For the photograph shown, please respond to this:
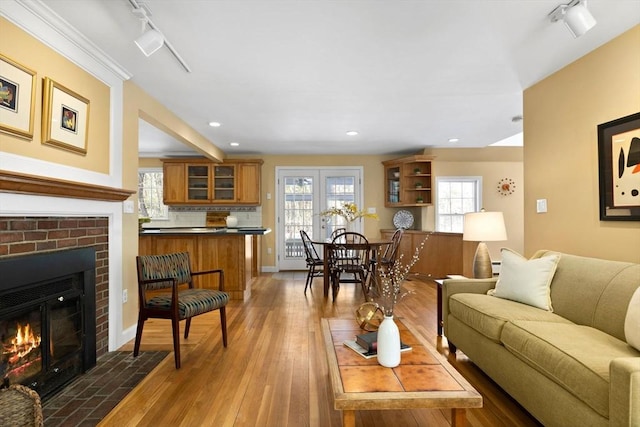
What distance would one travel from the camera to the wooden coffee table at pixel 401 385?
1429mm

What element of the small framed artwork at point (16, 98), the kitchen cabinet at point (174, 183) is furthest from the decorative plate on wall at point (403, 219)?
the small framed artwork at point (16, 98)

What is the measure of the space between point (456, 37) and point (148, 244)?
13.8 ft

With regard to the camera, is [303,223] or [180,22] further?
[303,223]

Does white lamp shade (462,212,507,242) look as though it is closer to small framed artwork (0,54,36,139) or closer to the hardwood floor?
the hardwood floor

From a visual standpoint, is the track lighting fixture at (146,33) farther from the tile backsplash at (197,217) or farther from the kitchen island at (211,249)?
the tile backsplash at (197,217)

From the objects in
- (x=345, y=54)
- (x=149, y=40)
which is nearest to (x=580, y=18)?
(x=345, y=54)

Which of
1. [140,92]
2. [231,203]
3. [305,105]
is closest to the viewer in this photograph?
[140,92]

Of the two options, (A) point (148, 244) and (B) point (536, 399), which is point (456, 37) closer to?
(B) point (536, 399)

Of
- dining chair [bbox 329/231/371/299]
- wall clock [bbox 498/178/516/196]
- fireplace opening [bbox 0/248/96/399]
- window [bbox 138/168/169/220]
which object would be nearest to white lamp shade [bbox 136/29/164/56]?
fireplace opening [bbox 0/248/96/399]

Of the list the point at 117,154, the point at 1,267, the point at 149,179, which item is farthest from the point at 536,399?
the point at 149,179

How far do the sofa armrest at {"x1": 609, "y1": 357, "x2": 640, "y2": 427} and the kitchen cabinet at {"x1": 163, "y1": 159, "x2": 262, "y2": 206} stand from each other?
5852 millimetres

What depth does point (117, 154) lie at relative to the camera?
3020mm

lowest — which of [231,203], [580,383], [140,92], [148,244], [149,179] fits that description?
[580,383]

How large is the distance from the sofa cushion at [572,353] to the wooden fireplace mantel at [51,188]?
2.84 metres
